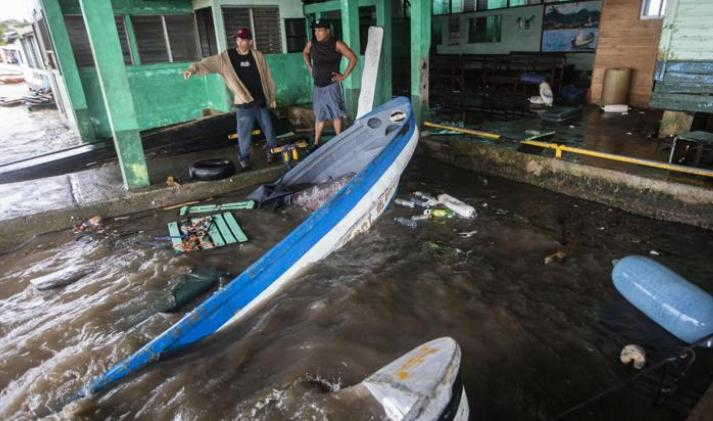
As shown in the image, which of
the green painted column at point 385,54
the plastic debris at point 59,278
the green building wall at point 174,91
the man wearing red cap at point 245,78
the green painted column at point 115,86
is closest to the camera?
the plastic debris at point 59,278

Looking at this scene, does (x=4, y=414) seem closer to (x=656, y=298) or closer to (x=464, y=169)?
(x=656, y=298)

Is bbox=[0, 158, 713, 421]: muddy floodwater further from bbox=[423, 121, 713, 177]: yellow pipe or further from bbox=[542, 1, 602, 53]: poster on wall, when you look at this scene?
bbox=[542, 1, 602, 53]: poster on wall

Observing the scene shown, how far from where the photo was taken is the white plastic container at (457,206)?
224 inches

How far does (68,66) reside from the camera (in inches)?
360

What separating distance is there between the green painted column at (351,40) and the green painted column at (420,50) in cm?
137

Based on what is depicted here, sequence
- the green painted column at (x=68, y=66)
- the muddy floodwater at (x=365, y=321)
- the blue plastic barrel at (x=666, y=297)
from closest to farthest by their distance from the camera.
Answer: the muddy floodwater at (x=365, y=321) → the blue plastic barrel at (x=666, y=297) → the green painted column at (x=68, y=66)

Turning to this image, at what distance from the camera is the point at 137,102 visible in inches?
372

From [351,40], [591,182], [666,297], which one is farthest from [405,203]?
[351,40]

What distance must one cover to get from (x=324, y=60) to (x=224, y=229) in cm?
340

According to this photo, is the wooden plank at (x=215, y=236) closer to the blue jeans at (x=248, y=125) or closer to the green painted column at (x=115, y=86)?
the green painted column at (x=115, y=86)

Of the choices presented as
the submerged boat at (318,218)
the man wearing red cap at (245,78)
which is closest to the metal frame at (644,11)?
the submerged boat at (318,218)

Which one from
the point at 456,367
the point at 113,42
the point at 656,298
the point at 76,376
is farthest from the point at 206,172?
the point at 656,298

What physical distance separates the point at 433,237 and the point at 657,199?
9.89ft

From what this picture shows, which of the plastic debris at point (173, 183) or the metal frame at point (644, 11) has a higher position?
the metal frame at point (644, 11)
